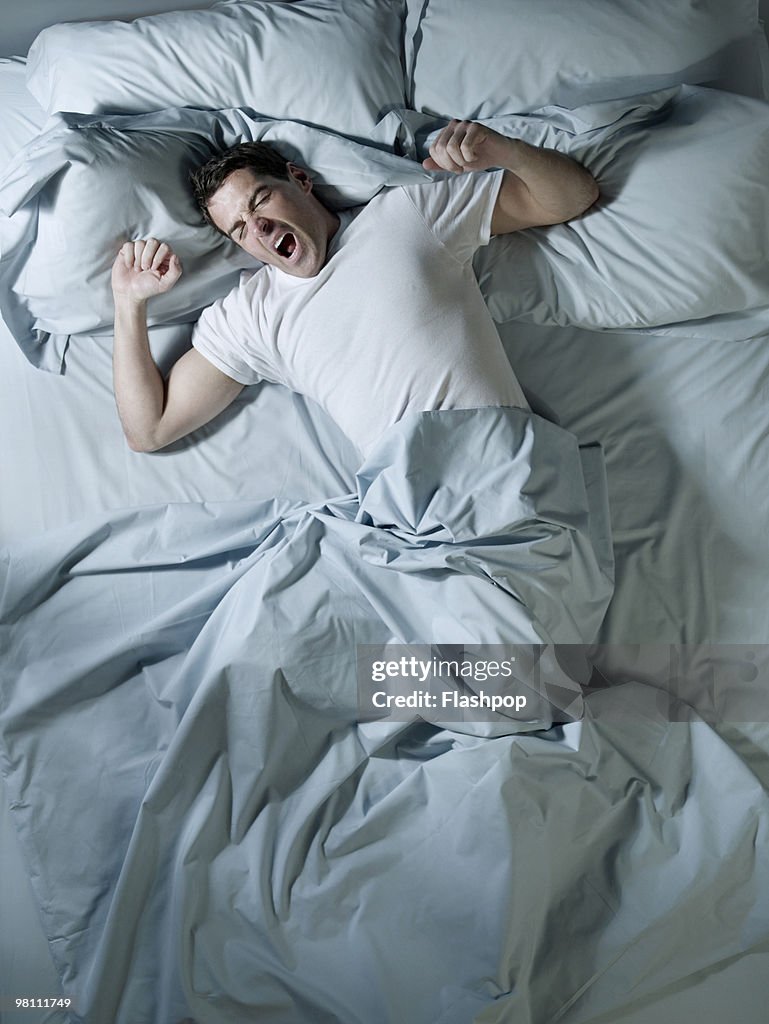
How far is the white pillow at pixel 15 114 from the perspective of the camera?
1517 mm

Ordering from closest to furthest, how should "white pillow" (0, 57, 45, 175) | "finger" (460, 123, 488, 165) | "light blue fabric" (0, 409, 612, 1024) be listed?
"light blue fabric" (0, 409, 612, 1024)
"finger" (460, 123, 488, 165)
"white pillow" (0, 57, 45, 175)

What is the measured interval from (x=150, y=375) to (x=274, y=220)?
0.93 ft

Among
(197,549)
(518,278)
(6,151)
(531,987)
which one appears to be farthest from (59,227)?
(531,987)

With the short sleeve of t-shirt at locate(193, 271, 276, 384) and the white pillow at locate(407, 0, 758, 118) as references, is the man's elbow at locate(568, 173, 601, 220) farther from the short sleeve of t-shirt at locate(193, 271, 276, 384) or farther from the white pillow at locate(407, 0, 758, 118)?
the short sleeve of t-shirt at locate(193, 271, 276, 384)

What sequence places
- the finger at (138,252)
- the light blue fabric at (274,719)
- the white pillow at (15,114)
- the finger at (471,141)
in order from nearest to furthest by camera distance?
the light blue fabric at (274,719) < the finger at (471,141) < the finger at (138,252) < the white pillow at (15,114)

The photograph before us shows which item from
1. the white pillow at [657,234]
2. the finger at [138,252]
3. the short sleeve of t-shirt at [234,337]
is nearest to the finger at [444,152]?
the white pillow at [657,234]

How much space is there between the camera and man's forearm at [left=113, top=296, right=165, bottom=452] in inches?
55.0

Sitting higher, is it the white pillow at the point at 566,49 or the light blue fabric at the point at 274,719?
the white pillow at the point at 566,49

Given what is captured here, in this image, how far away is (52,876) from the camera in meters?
1.16

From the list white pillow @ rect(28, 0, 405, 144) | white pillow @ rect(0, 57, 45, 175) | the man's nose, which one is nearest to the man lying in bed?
the man's nose

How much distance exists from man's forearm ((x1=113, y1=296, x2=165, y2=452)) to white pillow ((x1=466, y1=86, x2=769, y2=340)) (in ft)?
1.63

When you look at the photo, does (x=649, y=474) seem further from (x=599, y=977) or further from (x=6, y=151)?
(x=6, y=151)

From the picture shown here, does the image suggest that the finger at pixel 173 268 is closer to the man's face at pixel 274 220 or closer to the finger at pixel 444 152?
the man's face at pixel 274 220

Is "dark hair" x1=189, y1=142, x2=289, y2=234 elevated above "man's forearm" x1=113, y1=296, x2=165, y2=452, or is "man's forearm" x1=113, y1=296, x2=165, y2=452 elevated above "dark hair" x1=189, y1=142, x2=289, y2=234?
"dark hair" x1=189, y1=142, x2=289, y2=234
